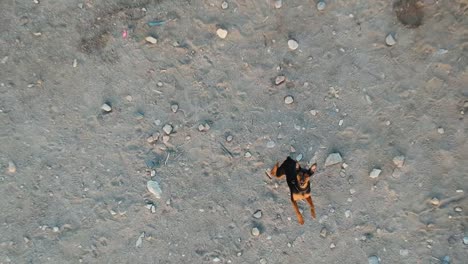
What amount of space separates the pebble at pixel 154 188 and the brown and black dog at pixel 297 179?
124 centimetres

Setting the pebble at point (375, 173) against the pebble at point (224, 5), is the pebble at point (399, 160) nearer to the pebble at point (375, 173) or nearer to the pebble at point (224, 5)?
the pebble at point (375, 173)

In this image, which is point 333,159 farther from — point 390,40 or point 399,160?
point 390,40

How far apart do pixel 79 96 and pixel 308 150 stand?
2485 mm

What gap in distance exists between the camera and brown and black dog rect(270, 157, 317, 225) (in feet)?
14.9

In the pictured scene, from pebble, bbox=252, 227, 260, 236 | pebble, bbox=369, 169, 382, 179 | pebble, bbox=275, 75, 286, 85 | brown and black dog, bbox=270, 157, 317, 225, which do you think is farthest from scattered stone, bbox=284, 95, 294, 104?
pebble, bbox=252, 227, 260, 236

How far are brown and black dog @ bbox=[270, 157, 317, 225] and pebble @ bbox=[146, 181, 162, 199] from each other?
1.24 m

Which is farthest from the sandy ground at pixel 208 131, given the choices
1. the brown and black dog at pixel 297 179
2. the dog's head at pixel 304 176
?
the dog's head at pixel 304 176

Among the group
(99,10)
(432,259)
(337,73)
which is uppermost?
(99,10)

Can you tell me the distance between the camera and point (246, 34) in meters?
5.16

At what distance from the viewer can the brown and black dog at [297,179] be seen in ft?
14.9

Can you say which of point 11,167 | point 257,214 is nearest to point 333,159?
point 257,214

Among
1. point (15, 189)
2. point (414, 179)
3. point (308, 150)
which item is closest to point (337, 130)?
point (308, 150)

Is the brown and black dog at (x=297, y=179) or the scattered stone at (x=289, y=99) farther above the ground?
the scattered stone at (x=289, y=99)

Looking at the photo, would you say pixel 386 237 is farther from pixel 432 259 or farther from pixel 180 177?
pixel 180 177
